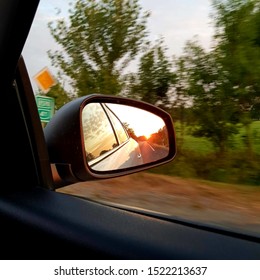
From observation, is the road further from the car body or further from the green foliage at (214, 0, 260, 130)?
the green foliage at (214, 0, 260, 130)

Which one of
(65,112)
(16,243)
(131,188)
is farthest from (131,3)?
(16,243)

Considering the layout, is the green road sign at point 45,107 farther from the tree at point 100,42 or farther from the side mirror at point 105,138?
the tree at point 100,42

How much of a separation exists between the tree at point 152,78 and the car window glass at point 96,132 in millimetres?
1766

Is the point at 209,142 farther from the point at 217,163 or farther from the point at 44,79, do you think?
the point at 44,79

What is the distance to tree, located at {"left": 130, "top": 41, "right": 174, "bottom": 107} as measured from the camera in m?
3.80

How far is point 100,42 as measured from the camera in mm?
4094

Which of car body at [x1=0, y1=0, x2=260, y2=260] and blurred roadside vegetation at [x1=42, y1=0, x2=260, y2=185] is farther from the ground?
car body at [x1=0, y1=0, x2=260, y2=260]

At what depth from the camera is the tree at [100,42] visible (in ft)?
12.4

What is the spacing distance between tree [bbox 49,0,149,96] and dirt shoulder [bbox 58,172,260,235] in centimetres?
90

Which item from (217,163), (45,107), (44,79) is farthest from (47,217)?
(217,163)

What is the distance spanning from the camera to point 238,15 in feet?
13.7

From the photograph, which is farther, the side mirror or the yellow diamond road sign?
the yellow diamond road sign

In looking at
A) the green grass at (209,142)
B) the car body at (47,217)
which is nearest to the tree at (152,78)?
the green grass at (209,142)

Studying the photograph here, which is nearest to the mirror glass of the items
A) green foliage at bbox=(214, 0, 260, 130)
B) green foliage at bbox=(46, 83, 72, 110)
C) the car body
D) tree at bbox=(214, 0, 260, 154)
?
the car body
